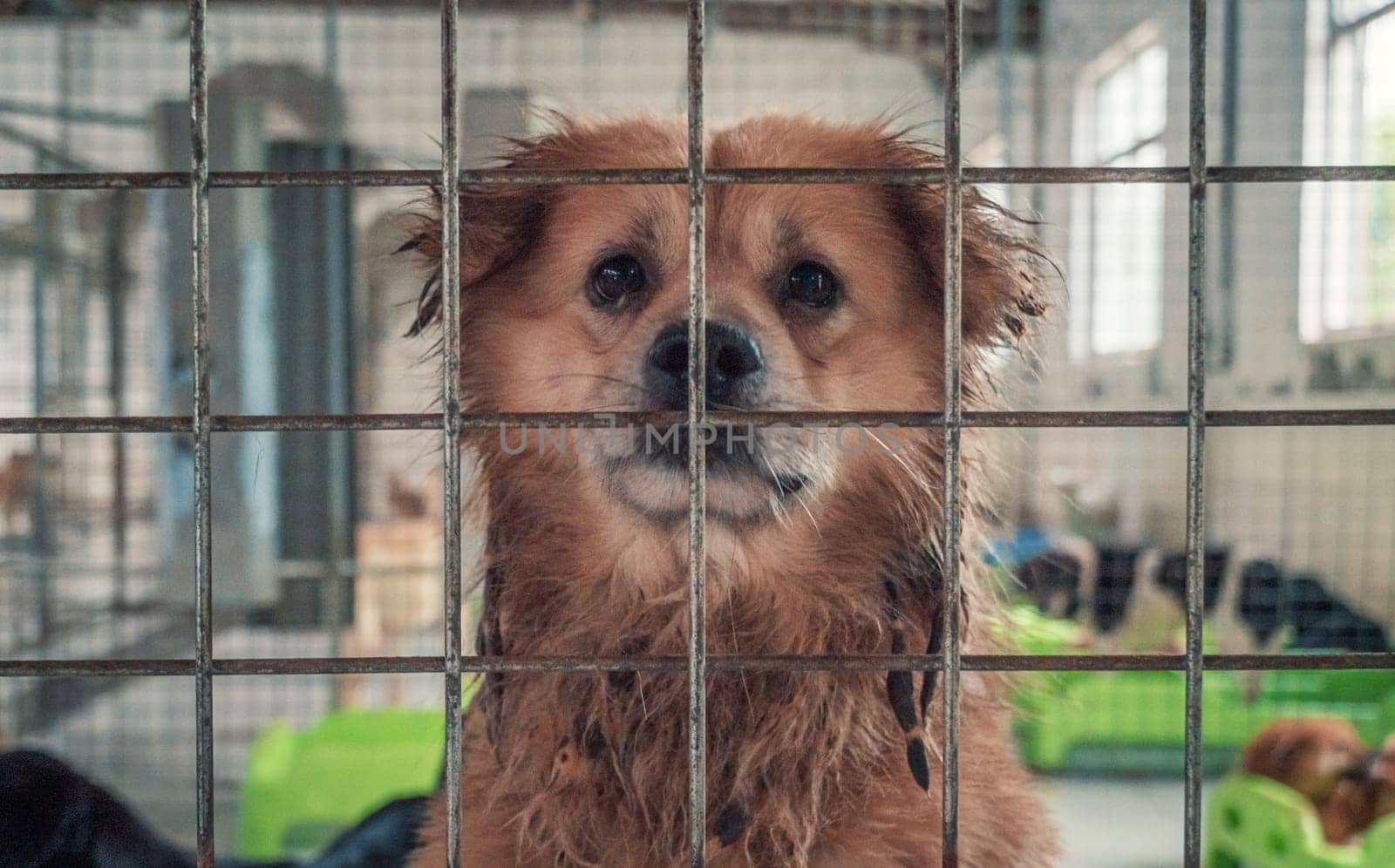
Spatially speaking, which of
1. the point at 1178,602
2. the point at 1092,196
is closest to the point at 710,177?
the point at 1178,602

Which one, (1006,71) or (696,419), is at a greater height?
(1006,71)

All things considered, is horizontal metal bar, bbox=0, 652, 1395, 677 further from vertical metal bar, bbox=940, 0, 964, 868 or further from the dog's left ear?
the dog's left ear

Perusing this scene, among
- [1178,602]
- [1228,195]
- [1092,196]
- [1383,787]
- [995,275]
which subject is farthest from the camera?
[1092,196]

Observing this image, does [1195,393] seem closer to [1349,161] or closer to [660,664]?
[660,664]

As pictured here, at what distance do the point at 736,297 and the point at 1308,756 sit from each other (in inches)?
99.5

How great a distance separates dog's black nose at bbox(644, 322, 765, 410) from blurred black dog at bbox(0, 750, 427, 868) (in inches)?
42.3

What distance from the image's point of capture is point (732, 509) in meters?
1.46

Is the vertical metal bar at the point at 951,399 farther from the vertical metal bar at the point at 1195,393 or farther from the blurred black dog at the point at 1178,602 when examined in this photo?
the blurred black dog at the point at 1178,602

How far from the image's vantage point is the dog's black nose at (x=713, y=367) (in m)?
1.34

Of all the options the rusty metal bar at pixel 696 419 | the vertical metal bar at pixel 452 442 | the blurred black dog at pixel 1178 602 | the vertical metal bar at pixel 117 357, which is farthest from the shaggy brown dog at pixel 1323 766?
the vertical metal bar at pixel 117 357

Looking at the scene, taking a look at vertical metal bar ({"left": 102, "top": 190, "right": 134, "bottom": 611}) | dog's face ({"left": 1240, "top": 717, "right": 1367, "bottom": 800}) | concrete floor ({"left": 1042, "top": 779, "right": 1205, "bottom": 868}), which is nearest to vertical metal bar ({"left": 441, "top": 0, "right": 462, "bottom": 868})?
concrete floor ({"left": 1042, "top": 779, "right": 1205, "bottom": 868})

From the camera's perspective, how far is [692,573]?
3.41 ft

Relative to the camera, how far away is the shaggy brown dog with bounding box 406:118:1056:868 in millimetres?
1471

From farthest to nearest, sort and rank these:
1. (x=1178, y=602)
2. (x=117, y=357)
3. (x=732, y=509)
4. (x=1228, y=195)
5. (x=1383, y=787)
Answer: (x=1228, y=195) < (x=117, y=357) < (x=1178, y=602) < (x=1383, y=787) < (x=732, y=509)
